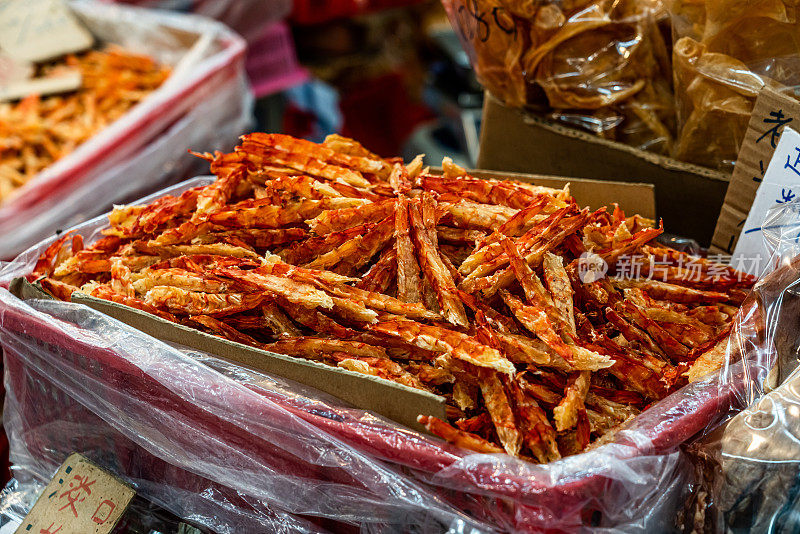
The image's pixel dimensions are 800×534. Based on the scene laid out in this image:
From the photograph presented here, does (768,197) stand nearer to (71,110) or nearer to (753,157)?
(753,157)

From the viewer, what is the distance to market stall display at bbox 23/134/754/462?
3.38 ft

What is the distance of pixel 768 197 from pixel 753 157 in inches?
3.7

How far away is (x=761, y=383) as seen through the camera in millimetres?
1043

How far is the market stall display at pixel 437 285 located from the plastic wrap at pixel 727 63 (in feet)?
1.24

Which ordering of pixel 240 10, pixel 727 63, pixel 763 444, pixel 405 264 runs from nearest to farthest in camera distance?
pixel 763 444
pixel 405 264
pixel 727 63
pixel 240 10

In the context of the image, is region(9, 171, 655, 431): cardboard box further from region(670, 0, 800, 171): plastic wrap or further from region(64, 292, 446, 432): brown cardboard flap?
region(670, 0, 800, 171): plastic wrap

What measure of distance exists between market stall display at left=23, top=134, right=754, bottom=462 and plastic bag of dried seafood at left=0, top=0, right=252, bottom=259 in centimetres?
88

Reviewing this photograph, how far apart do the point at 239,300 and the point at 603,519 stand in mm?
699

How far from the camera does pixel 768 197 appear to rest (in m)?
1.34

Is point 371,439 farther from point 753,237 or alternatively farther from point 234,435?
point 753,237

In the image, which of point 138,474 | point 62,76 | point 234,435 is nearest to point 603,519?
point 234,435

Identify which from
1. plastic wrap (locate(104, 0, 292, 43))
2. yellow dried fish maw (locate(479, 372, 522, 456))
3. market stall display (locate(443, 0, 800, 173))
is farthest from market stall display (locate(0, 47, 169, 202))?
yellow dried fish maw (locate(479, 372, 522, 456))

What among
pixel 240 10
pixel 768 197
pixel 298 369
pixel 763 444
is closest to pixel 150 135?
pixel 240 10

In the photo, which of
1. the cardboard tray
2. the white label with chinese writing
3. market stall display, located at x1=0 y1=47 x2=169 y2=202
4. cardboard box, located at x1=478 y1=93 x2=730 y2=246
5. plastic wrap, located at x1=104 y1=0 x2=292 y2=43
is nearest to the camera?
the cardboard tray
